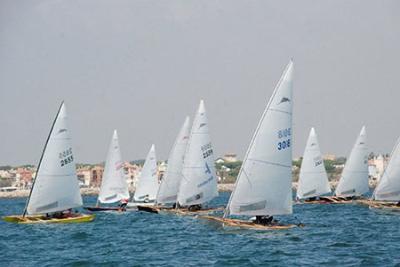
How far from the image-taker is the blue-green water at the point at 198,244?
35625 millimetres

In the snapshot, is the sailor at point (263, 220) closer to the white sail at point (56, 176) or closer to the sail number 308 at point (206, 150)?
the white sail at point (56, 176)

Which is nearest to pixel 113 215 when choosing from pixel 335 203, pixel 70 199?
pixel 70 199

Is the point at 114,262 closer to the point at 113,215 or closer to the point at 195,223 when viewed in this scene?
the point at 195,223

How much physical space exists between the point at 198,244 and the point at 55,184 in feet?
52.5

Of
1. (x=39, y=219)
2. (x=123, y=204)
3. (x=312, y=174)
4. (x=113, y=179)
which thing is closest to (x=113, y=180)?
(x=113, y=179)

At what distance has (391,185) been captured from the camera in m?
64.9

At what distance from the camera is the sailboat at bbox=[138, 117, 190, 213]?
70.8m

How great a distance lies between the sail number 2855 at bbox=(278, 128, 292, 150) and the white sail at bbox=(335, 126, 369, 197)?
43846 mm

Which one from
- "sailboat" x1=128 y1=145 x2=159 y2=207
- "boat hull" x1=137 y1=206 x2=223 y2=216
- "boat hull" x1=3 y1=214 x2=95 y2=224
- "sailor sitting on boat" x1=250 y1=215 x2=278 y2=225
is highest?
"sailboat" x1=128 y1=145 x2=159 y2=207

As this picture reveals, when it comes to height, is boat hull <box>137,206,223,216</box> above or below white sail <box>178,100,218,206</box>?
below

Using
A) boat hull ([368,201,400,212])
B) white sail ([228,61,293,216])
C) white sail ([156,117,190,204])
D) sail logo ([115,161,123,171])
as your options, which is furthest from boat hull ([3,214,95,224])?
boat hull ([368,201,400,212])

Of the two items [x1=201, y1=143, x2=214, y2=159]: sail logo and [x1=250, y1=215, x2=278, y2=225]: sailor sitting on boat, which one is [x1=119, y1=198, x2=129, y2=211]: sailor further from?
[x1=250, y1=215, x2=278, y2=225]: sailor sitting on boat

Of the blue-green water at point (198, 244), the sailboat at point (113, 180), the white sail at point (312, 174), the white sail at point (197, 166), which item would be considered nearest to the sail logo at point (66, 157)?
the blue-green water at point (198, 244)

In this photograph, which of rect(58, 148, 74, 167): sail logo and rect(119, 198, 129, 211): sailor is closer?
rect(58, 148, 74, 167): sail logo
